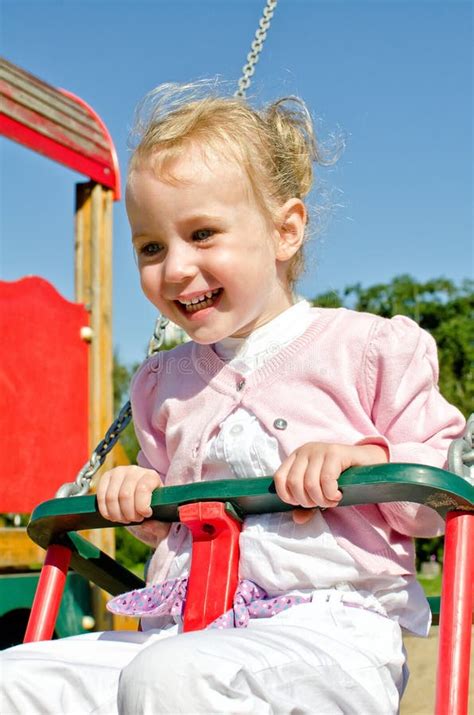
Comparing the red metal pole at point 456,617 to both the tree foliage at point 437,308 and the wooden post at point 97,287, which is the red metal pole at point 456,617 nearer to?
the wooden post at point 97,287

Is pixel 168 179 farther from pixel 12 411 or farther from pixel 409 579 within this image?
pixel 12 411

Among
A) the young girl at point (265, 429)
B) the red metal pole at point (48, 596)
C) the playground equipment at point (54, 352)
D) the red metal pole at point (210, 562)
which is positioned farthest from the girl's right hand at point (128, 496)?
the playground equipment at point (54, 352)

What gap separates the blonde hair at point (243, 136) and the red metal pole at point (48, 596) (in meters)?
0.70

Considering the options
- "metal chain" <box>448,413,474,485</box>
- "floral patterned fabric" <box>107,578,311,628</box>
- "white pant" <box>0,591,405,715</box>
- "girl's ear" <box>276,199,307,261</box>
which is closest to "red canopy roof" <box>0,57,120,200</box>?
"girl's ear" <box>276,199,307,261</box>

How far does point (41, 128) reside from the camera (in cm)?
421

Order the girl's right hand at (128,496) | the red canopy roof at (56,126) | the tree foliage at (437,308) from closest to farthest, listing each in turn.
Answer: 1. the girl's right hand at (128,496)
2. the red canopy roof at (56,126)
3. the tree foliage at (437,308)

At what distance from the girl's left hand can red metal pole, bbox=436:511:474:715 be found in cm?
17

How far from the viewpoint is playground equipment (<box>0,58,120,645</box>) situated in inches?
155

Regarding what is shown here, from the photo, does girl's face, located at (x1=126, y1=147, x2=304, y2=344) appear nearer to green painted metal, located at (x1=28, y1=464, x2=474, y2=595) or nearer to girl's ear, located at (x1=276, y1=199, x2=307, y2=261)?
girl's ear, located at (x1=276, y1=199, x2=307, y2=261)

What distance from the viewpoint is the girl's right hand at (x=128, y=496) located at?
5.59ft

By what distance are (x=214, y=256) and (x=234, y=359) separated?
0.26m

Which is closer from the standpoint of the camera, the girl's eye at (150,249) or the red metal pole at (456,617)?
the red metal pole at (456,617)

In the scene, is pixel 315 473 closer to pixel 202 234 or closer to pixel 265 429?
pixel 265 429

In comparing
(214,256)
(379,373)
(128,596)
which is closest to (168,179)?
(214,256)
